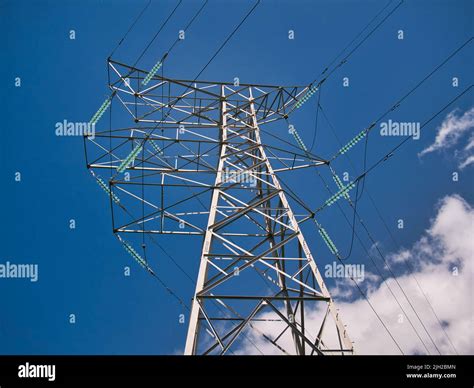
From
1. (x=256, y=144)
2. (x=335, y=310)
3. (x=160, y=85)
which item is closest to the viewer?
(x=335, y=310)
